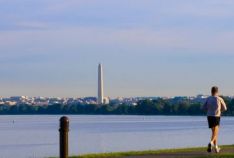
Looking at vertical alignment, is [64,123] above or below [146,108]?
below

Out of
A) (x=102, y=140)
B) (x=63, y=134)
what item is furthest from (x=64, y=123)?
(x=102, y=140)

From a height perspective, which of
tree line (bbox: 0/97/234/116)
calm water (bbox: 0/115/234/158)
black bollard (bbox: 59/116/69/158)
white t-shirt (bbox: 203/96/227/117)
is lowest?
calm water (bbox: 0/115/234/158)

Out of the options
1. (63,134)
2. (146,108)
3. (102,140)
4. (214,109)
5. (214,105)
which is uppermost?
(146,108)

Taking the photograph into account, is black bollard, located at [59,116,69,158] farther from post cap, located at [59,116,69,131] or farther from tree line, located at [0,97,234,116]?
tree line, located at [0,97,234,116]

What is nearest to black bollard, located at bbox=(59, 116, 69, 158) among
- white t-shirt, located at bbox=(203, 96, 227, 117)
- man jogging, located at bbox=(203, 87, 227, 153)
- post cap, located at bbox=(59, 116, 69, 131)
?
post cap, located at bbox=(59, 116, 69, 131)

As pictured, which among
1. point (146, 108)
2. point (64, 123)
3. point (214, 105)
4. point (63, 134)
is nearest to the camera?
point (64, 123)

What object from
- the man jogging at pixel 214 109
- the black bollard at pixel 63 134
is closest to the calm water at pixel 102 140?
the man jogging at pixel 214 109

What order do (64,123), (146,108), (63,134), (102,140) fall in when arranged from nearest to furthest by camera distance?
(64,123)
(63,134)
(102,140)
(146,108)

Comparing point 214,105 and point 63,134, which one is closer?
point 63,134

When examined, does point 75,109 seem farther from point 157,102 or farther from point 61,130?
point 61,130

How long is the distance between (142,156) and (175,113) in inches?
5088

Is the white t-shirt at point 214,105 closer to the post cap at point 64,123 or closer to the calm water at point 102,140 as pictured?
the post cap at point 64,123

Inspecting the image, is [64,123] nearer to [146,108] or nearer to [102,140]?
[102,140]

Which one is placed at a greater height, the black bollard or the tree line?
the tree line
